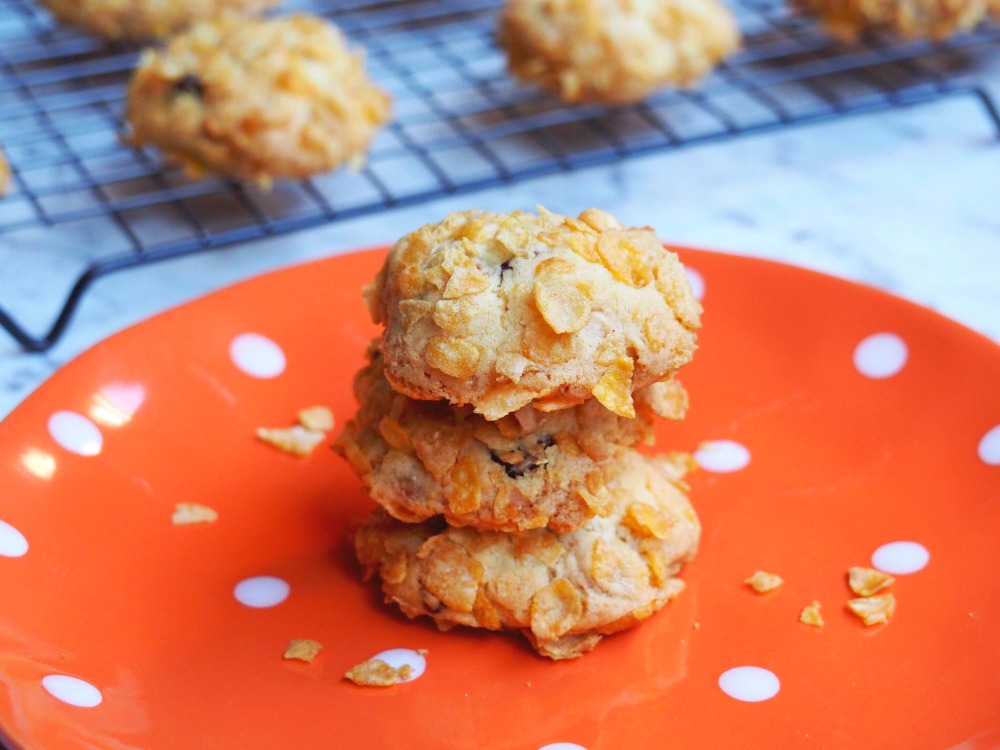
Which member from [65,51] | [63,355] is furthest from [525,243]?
[65,51]

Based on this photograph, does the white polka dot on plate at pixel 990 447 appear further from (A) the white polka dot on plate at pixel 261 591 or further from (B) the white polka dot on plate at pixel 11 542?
(B) the white polka dot on plate at pixel 11 542

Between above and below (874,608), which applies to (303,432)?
above

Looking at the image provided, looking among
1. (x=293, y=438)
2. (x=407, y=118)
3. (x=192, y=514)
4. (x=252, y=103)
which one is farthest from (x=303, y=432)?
(x=407, y=118)

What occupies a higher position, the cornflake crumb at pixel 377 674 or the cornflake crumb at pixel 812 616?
the cornflake crumb at pixel 812 616

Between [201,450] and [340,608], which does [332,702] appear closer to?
[340,608]

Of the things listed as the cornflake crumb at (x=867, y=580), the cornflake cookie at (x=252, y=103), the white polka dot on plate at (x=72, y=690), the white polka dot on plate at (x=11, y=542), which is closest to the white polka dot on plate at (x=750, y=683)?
the cornflake crumb at (x=867, y=580)

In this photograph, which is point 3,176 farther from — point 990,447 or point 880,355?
point 990,447
